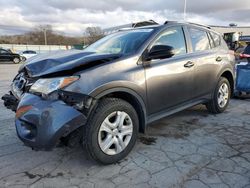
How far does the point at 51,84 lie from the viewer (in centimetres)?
282

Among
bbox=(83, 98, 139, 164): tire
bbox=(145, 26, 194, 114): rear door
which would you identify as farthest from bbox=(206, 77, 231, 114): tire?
bbox=(83, 98, 139, 164): tire

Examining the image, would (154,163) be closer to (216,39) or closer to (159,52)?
(159,52)

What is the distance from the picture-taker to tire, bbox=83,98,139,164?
Result: 2.85 m

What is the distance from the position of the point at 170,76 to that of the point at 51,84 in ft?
5.59

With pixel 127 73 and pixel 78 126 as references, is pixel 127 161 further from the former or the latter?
pixel 127 73

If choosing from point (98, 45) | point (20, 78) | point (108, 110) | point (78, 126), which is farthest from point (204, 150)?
point (20, 78)

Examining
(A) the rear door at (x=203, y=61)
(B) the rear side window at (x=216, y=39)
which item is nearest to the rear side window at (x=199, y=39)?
(A) the rear door at (x=203, y=61)

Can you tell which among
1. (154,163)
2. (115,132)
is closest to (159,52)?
A: (115,132)

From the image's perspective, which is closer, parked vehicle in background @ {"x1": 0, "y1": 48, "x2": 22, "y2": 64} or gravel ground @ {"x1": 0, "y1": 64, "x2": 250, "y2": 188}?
gravel ground @ {"x1": 0, "y1": 64, "x2": 250, "y2": 188}

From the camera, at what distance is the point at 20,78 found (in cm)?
363

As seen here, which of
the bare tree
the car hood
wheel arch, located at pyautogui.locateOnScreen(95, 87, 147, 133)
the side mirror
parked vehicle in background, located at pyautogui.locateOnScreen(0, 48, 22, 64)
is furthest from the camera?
parked vehicle in background, located at pyautogui.locateOnScreen(0, 48, 22, 64)

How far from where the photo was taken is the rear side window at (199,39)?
14.4 feet

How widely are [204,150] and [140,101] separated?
1110 mm

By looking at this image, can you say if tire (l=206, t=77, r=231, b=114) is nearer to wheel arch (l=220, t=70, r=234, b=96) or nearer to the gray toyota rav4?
wheel arch (l=220, t=70, r=234, b=96)
